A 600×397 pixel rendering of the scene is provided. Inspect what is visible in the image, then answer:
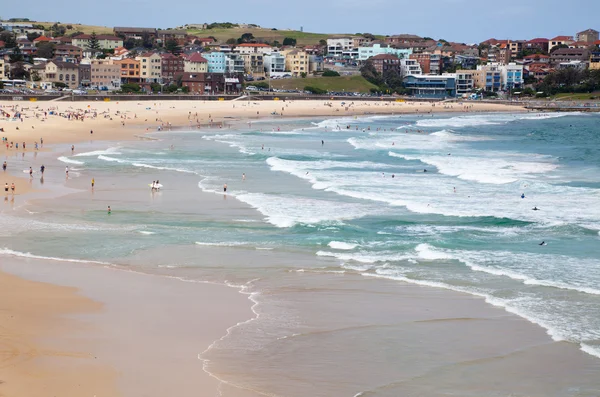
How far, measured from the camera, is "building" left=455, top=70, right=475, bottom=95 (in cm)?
15650

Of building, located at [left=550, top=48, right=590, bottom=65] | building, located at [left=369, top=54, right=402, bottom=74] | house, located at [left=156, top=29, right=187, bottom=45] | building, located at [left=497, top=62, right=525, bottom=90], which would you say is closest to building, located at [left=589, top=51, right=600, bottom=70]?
building, located at [left=550, top=48, right=590, bottom=65]

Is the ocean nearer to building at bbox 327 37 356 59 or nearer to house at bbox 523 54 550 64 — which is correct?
house at bbox 523 54 550 64

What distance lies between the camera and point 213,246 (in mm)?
21766

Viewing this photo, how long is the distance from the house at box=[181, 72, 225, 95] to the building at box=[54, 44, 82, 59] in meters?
25.8

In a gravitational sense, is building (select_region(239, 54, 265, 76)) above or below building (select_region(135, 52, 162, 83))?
above

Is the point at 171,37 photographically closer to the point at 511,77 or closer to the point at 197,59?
the point at 197,59

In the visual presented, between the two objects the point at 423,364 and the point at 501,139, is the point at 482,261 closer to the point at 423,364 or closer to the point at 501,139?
the point at 423,364

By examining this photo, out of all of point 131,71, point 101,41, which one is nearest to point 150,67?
point 131,71

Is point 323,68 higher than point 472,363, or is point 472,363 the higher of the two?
point 323,68

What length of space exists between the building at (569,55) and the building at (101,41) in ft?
293

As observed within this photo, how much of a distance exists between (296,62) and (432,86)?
26.6 metres

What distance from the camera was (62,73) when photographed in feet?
377

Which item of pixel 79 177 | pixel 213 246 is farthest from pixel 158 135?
pixel 213 246

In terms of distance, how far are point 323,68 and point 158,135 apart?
103041 mm
